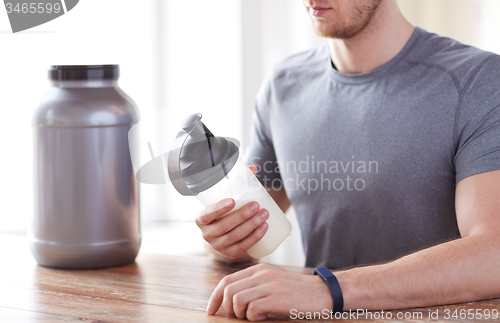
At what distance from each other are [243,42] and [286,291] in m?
1.77

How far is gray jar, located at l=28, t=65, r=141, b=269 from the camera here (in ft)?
3.08

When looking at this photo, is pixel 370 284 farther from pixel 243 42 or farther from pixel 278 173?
pixel 243 42

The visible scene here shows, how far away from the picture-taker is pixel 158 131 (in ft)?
2.81

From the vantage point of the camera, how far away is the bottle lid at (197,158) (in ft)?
2.56

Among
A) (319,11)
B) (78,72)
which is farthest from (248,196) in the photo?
(319,11)

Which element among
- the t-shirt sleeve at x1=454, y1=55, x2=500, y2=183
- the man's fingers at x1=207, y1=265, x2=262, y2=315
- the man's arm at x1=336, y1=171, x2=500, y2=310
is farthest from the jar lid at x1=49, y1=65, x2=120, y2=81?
the t-shirt sleeve at x1=454, y1=55, x2=500, y2=183

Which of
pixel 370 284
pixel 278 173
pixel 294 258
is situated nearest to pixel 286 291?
pixel 370 284

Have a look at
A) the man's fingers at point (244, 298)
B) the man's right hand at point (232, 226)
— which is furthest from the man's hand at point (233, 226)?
the man's fingers at point (244, 298)

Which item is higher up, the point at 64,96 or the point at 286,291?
the point at 64,96

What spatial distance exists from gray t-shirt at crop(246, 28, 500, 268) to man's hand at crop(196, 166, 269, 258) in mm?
371

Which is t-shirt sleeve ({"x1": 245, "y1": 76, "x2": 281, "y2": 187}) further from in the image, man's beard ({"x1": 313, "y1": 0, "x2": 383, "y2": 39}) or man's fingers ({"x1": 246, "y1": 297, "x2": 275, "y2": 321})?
man's fingers ({"x1": 246, "y1": 297, "x2": 275, "y2": 321})

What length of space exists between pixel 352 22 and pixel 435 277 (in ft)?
1.98

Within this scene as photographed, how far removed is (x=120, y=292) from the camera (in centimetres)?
86

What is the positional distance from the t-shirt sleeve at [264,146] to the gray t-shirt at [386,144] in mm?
40
